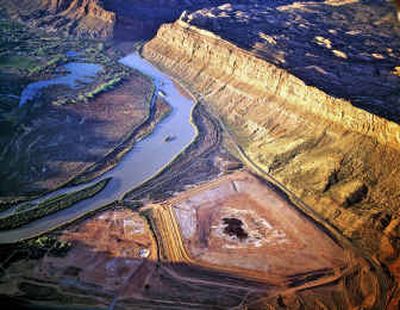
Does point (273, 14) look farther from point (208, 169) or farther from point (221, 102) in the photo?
point (208, 169)

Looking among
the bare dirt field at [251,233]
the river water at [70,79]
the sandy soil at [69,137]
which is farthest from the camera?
the river water at [70,79]

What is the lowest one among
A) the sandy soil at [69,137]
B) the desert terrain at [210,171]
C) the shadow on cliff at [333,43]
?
the sandy soil at [69,137]

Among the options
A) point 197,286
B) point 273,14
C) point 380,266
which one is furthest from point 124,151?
point 273,14

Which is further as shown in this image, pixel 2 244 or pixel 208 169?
pixel 208 169

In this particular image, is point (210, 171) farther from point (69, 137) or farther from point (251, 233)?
point (69, 137)

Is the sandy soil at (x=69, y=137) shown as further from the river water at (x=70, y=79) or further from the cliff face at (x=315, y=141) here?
the cliff face at (x=315, y=141)

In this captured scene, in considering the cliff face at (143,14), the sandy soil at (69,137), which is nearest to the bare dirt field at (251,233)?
the sandy soil at (69,137)

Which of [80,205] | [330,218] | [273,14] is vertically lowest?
[80,205]
